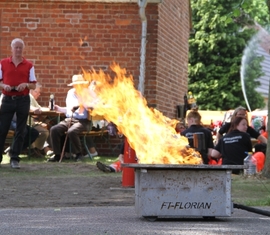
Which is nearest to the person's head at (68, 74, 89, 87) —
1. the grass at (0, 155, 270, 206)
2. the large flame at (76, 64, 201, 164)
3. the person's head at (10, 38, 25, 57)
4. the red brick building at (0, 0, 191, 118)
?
the red brick building at (0, 0, 191, 118)

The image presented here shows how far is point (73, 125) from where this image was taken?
19.3 metres

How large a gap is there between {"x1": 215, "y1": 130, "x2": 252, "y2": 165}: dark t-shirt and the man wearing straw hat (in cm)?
383

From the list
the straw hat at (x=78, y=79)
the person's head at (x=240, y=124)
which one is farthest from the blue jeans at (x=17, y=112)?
the person's head at (x=240, y=124)

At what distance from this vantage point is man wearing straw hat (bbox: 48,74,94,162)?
19.1m

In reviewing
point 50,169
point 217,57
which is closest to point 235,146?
point 50,169

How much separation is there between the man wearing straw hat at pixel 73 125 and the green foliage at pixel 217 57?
31594mm

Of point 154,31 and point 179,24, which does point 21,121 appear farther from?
point 179,24

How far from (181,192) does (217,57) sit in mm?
42508

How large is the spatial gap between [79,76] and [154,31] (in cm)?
240

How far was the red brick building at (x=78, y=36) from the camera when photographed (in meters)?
21.1

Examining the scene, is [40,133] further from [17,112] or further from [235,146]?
[235,146]

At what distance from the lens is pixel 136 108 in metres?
11.4

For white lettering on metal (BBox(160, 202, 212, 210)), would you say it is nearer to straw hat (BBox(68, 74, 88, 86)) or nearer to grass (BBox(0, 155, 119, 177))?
grass (BBox(0, 155, 119, 177))

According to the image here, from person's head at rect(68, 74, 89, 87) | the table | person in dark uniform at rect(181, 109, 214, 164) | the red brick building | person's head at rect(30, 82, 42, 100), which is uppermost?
the red brick building
